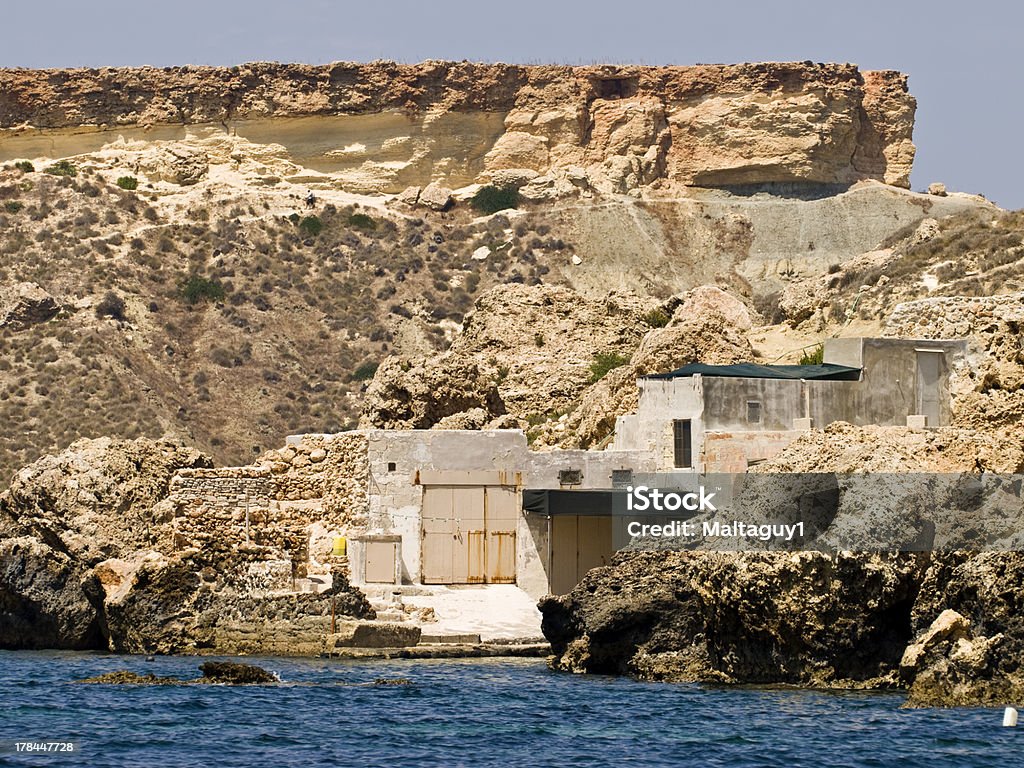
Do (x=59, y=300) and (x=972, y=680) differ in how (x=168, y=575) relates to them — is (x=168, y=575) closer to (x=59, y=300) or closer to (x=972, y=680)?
(x=972, y=680)

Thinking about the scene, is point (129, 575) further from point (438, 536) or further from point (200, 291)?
point (200, 291)

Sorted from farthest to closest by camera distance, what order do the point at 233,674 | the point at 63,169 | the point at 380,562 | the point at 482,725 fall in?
the point at 63,169, the point at 380,562, the point at 233,674, the point at 482,725

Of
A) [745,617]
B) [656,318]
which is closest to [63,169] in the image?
[656,318]

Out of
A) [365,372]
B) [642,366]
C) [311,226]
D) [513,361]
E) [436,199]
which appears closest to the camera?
[642,366]

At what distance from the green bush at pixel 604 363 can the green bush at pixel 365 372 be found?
30.6 meters

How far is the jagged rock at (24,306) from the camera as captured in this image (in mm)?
70312

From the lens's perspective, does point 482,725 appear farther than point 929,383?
No

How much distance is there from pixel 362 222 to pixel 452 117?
8.27 metres

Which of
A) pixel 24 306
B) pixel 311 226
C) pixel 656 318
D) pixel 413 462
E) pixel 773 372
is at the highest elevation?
pixel 311 226

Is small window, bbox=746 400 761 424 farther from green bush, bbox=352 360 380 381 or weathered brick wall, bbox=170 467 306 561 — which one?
green bush, bbox=352 360 380 381

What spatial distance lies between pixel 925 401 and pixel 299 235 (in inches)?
2133

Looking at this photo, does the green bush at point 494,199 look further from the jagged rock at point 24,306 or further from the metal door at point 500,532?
the metal door at point 500,532

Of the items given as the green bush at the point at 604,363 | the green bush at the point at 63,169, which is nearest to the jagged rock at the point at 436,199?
the green bush at the point at 63,169

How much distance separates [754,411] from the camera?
32406 millimetres
